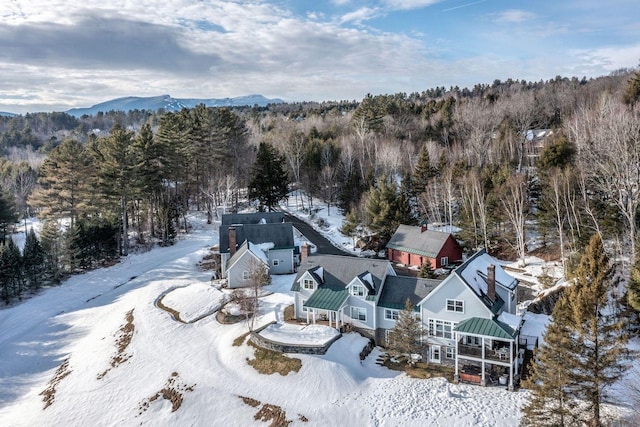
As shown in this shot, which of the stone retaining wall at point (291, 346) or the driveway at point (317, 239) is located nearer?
the stone retaining wall at point (291, 346)

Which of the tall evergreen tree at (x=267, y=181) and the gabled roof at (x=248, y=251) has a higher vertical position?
the tall evergreen tree at (x=267, y=181)

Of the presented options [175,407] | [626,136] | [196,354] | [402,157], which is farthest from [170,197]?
[626,136]

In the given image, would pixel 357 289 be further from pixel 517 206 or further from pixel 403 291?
pixel 517 206

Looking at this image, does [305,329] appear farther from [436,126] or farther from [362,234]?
[436,126]

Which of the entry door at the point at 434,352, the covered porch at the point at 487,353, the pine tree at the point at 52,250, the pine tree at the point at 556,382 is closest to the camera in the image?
the pine tree at the point at 556,382

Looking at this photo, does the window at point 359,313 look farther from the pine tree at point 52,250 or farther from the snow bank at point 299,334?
the pine tree at point 52,250

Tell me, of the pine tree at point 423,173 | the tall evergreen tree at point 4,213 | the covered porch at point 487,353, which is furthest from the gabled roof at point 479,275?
the tall evergreen tree at point 4,213
